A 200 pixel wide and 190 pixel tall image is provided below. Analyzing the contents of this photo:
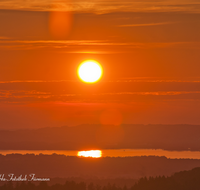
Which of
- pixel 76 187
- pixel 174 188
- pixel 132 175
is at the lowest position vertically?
pixel 174 188

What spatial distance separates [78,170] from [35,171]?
70.8ft

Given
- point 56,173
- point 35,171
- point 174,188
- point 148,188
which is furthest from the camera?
point 35,171

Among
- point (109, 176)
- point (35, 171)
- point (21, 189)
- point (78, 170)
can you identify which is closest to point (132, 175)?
point (109, 176)

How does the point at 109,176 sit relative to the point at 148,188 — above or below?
above

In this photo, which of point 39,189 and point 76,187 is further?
point 76,187

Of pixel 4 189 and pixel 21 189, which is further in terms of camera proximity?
pixel 4 189

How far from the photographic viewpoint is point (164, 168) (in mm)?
198625

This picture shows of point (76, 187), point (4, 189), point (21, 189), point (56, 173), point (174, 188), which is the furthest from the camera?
point (56, 173)

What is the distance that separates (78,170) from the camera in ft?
655

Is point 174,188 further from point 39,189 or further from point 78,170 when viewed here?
point 78,170

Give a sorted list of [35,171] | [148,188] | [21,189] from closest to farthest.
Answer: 1. [148,188]
2. [21,189]
3. [35,171]

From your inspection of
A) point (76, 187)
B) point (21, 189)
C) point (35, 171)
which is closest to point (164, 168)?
point (35, 171)

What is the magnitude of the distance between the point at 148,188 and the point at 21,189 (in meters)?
21.2

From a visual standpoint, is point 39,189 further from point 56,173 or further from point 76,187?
point 56,173
